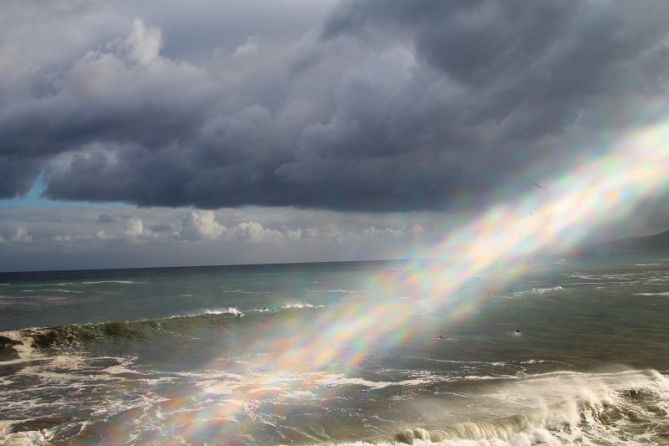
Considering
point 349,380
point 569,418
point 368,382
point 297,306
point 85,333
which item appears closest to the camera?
point 569,418

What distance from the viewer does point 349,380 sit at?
2427cm

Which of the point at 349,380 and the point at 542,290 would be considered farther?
the point at 542,290

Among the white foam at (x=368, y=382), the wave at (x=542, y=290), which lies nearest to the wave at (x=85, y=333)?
the white foam at (x=368, y=382)

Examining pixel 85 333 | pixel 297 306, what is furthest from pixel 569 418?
pixel 297 306

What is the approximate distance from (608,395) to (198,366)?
21.0 meters

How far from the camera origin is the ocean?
17.2m

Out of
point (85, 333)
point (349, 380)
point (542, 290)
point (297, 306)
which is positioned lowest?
point (297, 306)

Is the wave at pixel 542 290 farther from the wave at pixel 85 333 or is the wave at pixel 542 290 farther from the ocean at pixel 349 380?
the wave at pixel 85 333

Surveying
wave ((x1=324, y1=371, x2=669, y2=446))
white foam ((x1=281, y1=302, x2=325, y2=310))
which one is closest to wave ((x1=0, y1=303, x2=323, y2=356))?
white foam ((x1=281, y1=302, x2=325, y2=310))

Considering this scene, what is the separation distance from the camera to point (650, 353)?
92.6 feet

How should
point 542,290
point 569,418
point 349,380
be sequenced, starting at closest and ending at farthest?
point 569,418, point 349,380, point 542,290

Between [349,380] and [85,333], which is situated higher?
[85,333]

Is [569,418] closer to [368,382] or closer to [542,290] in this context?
[368,382]

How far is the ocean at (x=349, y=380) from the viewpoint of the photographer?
17.2m
